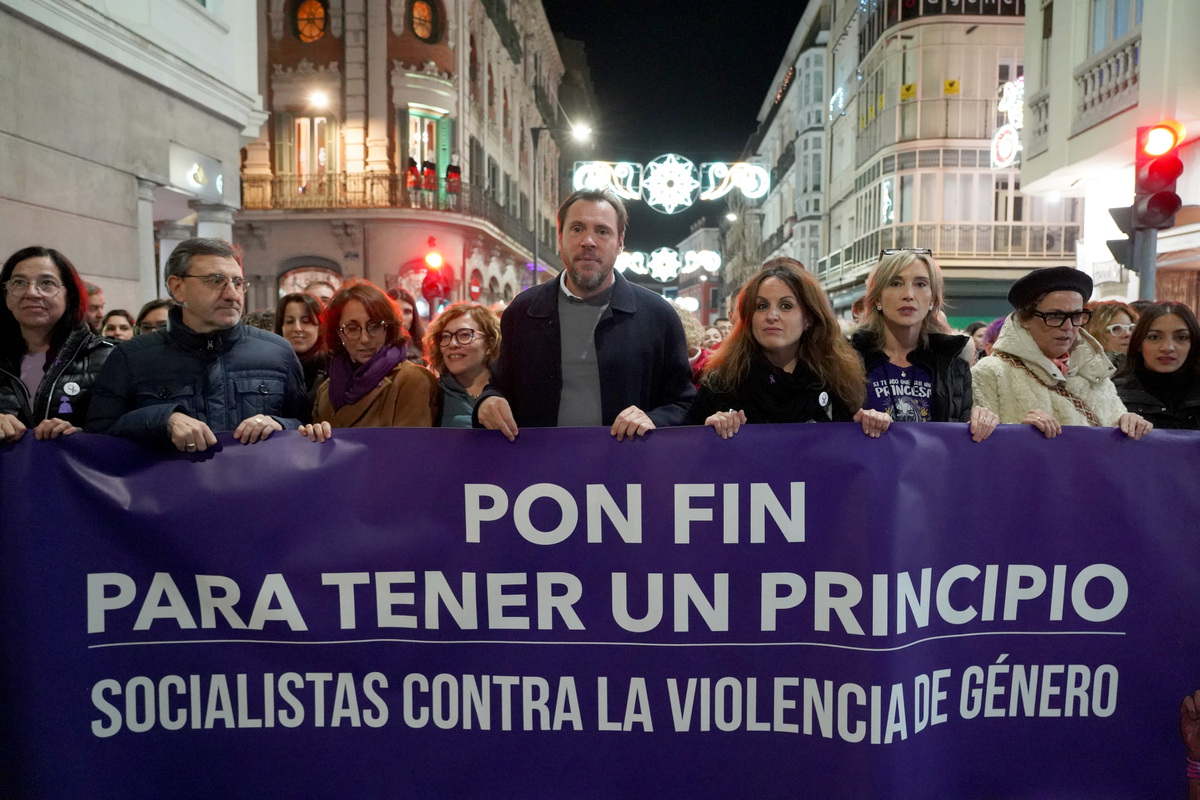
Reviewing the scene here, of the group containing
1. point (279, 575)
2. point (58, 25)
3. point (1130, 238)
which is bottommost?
point (279, 575)

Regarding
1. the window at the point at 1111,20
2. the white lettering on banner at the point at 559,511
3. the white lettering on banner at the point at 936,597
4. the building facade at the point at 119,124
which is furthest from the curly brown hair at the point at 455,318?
the window at the point at 1111,20

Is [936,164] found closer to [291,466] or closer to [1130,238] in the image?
[1130,238]

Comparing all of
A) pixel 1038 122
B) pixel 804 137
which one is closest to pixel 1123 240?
pixel 1038 122

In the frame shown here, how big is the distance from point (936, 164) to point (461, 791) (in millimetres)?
25225

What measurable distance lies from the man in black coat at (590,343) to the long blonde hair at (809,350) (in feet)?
0.75

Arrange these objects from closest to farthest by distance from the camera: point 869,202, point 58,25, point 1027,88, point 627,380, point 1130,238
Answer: point 627,380
point 1130,238
point 58,25
point 1027,88
point 869,202

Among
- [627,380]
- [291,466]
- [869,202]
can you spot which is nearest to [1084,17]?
[627,380]

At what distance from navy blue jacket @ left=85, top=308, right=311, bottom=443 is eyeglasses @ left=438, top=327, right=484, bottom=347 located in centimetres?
79

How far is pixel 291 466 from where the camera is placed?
2855mm

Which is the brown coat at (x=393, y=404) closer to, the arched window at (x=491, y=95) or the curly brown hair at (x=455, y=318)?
the curly brown hair at (x=455, y=318)

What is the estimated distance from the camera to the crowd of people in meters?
2.95

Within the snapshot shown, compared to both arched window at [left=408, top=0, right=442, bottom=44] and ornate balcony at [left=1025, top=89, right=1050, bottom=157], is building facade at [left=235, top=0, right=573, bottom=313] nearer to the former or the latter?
arched window at [left=408, top=0, right=442, bottom=44]

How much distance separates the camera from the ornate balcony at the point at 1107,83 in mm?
9891

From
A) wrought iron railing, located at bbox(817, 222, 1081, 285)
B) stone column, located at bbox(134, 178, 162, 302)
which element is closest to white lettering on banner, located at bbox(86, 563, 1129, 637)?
stone column, located at bbox(134, 178, 162, 302)
